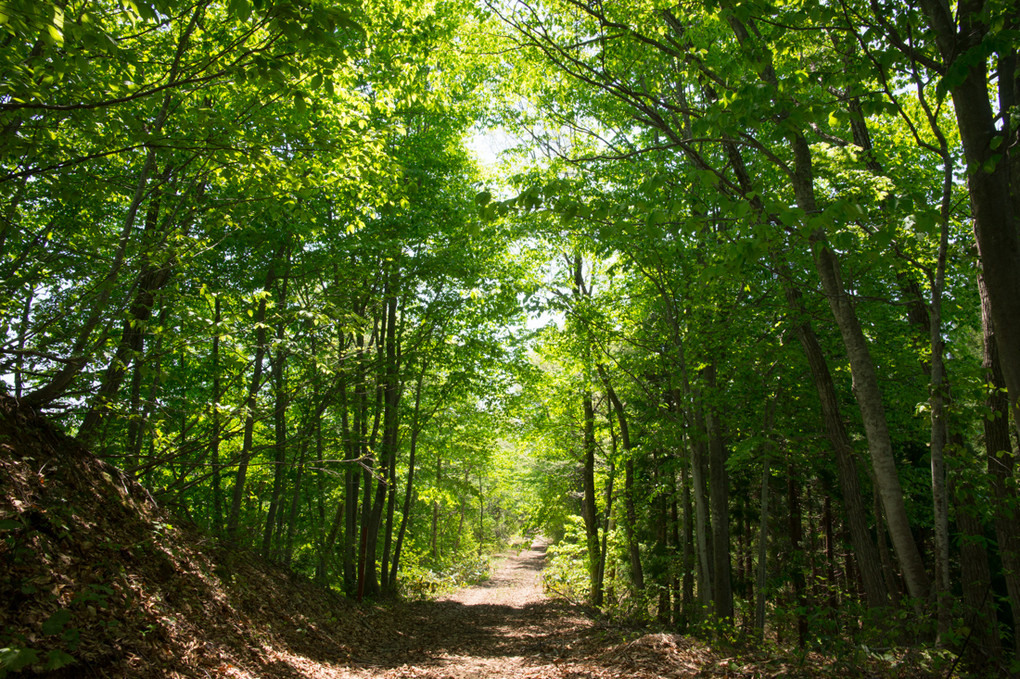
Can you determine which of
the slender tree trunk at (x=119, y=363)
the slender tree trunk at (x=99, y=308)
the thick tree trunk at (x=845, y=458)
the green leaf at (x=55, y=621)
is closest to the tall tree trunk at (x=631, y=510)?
the thick tree trunk at (x=845, y=458)

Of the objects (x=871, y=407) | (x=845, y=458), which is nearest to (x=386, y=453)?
(x=845, y=458)

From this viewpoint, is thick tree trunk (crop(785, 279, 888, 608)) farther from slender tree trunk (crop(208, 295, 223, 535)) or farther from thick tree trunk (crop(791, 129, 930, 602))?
slender tree trunk (crop(208, 295, 223, 535))

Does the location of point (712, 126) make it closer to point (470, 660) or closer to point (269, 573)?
point (470, 660)

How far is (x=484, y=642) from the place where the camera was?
1053 centimetres

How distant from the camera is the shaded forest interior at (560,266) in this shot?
372 centimetres

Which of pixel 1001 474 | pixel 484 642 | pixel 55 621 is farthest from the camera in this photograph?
pixel 484 642

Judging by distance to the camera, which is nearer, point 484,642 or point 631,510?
point 484,642

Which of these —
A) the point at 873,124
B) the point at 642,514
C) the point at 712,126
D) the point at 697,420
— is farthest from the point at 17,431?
the point at 642,514

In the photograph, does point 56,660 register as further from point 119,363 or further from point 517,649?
point 517,649

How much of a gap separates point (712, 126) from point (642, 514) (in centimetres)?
1312

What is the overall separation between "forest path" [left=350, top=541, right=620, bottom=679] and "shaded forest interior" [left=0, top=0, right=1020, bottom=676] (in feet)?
4.94

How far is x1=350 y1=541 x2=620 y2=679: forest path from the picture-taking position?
7398mm

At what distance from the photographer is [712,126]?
424cm

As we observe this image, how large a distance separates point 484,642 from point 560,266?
981cm
